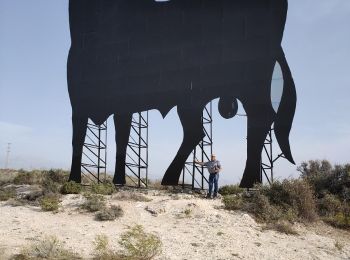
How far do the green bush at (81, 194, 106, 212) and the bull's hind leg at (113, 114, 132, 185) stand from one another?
10.0ft

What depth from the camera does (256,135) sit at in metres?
10.2

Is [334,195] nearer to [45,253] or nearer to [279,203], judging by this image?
[279,203]

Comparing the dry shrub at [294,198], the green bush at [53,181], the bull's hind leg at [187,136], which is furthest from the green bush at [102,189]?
the dry shrub at [294,198]

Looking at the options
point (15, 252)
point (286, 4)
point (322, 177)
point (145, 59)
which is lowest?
point (15, 252)

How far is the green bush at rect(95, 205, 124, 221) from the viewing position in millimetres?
8227

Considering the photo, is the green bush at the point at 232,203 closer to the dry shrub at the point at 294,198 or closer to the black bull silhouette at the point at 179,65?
the dry shrub at the point at 294,198

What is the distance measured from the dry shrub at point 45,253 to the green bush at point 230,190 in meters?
5.19

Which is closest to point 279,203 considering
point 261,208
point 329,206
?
point 261,208

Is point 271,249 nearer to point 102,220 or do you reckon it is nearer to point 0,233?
point 102,220

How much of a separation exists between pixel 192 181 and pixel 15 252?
5.93 meters

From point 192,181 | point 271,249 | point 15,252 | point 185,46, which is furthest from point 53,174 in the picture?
point 271,249

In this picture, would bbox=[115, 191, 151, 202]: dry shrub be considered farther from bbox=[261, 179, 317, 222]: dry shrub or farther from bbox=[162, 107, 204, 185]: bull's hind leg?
bbox=[261, 179, 317, 222]: dry shrub

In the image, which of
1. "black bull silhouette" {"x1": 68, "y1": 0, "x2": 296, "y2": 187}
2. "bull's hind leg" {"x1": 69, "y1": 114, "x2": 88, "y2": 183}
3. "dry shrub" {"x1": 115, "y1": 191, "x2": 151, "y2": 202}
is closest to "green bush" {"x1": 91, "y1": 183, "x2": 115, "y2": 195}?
"dry shrub" {"x1": 115, "y1": 191, "x2": 151, "y2": 202}

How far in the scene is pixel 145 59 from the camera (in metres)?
11.8
